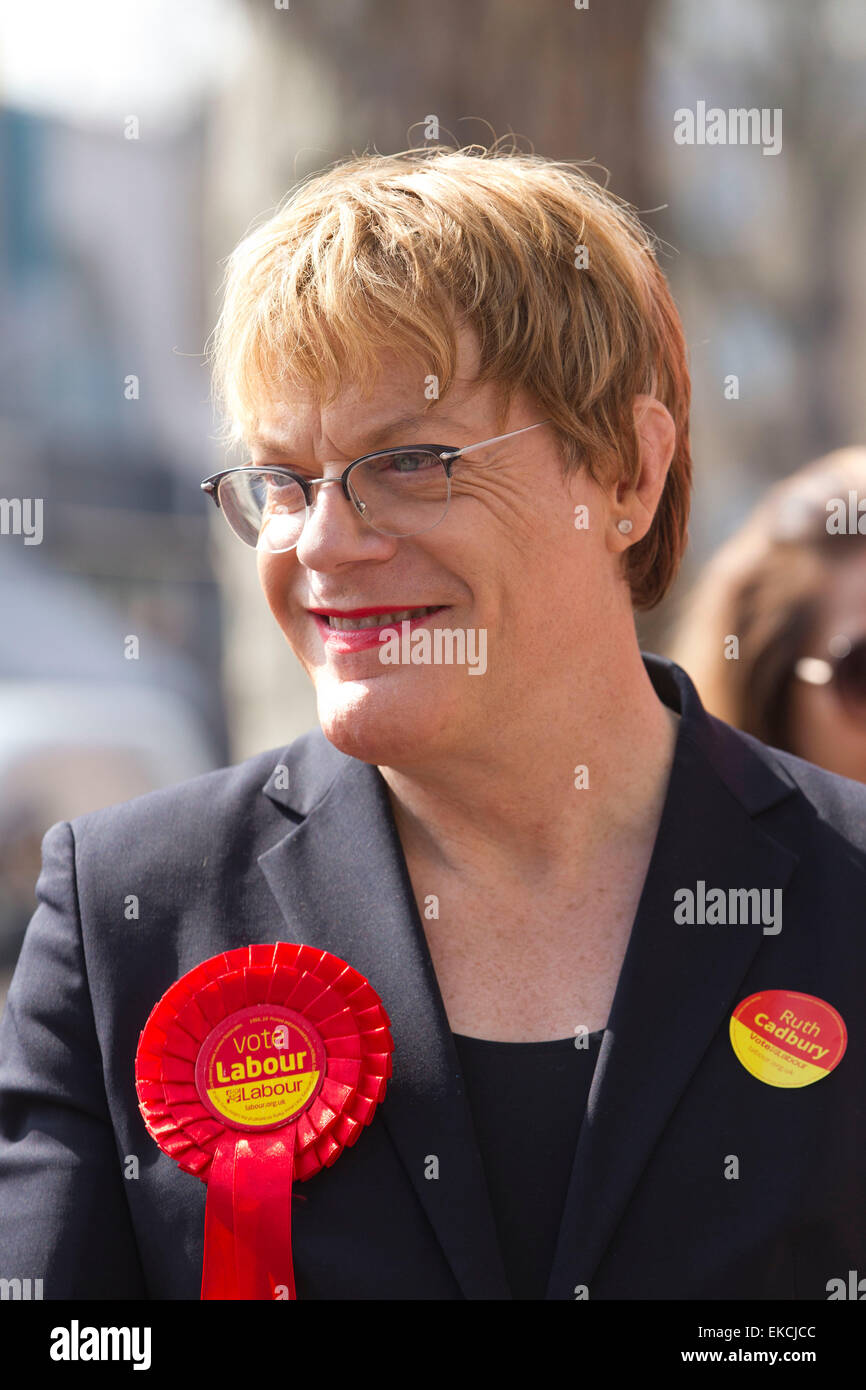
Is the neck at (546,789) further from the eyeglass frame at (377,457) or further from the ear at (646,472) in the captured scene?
the eyeglass frame at (377,457)

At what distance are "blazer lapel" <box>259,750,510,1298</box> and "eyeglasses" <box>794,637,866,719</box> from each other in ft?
3.53

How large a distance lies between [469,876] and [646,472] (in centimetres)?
67

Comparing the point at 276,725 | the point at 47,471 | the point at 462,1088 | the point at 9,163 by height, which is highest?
the point at 9,163

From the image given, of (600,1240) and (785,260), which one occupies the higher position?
(785,260)

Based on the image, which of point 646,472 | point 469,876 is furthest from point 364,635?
point 646,472

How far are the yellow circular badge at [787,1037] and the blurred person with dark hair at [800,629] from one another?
96cm

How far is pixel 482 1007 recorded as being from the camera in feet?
6.34

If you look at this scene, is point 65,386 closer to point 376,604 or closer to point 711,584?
point 711,584

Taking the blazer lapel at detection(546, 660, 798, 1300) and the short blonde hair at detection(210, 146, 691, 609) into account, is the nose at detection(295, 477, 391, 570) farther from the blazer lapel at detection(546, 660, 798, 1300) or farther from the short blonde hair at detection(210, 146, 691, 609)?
the blazer lapel at detection(546, 660, 798, 1300)

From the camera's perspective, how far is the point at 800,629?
279cm

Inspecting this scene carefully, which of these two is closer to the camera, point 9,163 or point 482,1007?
point 482,1007

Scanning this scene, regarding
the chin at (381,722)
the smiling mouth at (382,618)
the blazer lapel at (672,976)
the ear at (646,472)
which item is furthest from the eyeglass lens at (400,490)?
the blazer lapel at (672,976)

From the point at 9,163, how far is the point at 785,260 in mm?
6423
